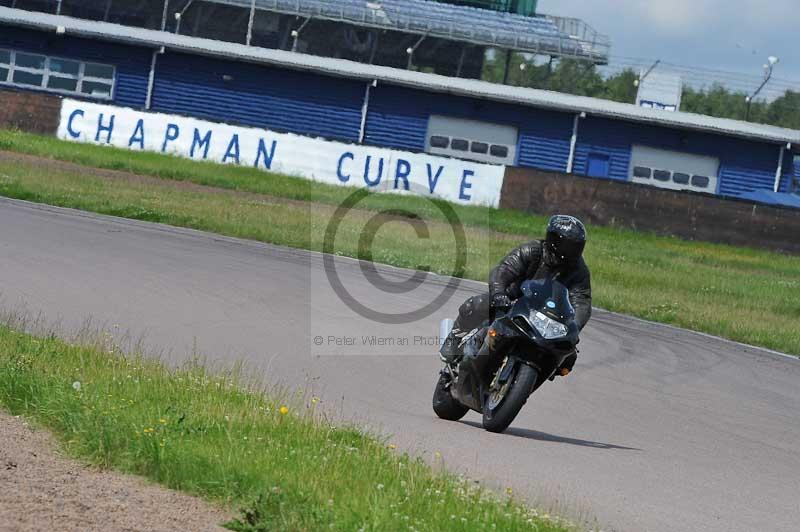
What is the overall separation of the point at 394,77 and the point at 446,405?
37.7m

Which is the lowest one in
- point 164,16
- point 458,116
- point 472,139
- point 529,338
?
point 529,338

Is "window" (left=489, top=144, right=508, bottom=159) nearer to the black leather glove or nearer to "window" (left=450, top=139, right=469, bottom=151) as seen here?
"window" (left=450, top=139, right=469, bottom=151)

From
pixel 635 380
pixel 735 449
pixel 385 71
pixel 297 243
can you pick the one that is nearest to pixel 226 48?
pixel 385 71

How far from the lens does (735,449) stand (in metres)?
9.95

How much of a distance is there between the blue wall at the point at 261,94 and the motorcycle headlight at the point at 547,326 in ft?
126

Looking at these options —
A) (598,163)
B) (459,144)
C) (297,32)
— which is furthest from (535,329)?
(297,32)

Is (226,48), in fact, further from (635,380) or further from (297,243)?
(635,380)

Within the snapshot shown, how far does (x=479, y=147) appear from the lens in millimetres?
47281

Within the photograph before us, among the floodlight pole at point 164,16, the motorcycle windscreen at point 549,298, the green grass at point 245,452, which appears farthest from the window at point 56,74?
the motorcycle windscreen at point 549,298

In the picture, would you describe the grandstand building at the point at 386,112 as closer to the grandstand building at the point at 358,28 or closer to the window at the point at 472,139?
the window at the point at 472,139

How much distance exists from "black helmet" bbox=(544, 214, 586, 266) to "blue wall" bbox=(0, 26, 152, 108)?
39.7 metres

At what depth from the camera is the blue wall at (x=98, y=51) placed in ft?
155

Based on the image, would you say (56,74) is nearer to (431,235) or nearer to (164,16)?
(164,16)

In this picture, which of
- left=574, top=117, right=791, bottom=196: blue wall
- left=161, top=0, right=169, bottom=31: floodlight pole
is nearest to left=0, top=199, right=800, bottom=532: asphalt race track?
left=574, top=117, right=791, bottom=196: blue wall
